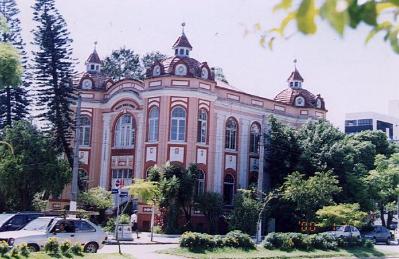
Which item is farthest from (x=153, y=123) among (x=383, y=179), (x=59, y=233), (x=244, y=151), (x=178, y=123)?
(x=59, y=233)

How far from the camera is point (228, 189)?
38.4m

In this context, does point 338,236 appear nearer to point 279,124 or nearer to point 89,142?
point 279,124

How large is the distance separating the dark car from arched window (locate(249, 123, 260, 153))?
20.1 m

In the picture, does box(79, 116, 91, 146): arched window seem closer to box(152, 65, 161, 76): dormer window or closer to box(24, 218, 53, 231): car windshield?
box(152, 65, 161, 76): dormer window

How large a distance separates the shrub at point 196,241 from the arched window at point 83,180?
Result: 1751cm

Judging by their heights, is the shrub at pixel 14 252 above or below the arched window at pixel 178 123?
below

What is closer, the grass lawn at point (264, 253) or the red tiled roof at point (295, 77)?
the grass lawn at point (264, 253)

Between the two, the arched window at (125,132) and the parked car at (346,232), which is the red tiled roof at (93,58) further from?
the parked car at (346,232)

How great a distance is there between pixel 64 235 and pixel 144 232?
15.3 meters

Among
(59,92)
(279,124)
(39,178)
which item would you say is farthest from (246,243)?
(59,92)

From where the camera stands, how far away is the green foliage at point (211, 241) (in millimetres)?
22078

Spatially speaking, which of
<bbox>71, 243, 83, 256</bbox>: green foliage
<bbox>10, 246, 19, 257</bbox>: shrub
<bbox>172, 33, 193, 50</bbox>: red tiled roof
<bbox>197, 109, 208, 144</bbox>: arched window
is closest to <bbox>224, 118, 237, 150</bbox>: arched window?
<bbox>197, 109, 208, 144</bbox>: arched window

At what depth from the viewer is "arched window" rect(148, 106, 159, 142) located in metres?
36.0

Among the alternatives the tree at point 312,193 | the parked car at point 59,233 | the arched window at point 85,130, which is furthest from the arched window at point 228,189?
the parked car at point 59,233
